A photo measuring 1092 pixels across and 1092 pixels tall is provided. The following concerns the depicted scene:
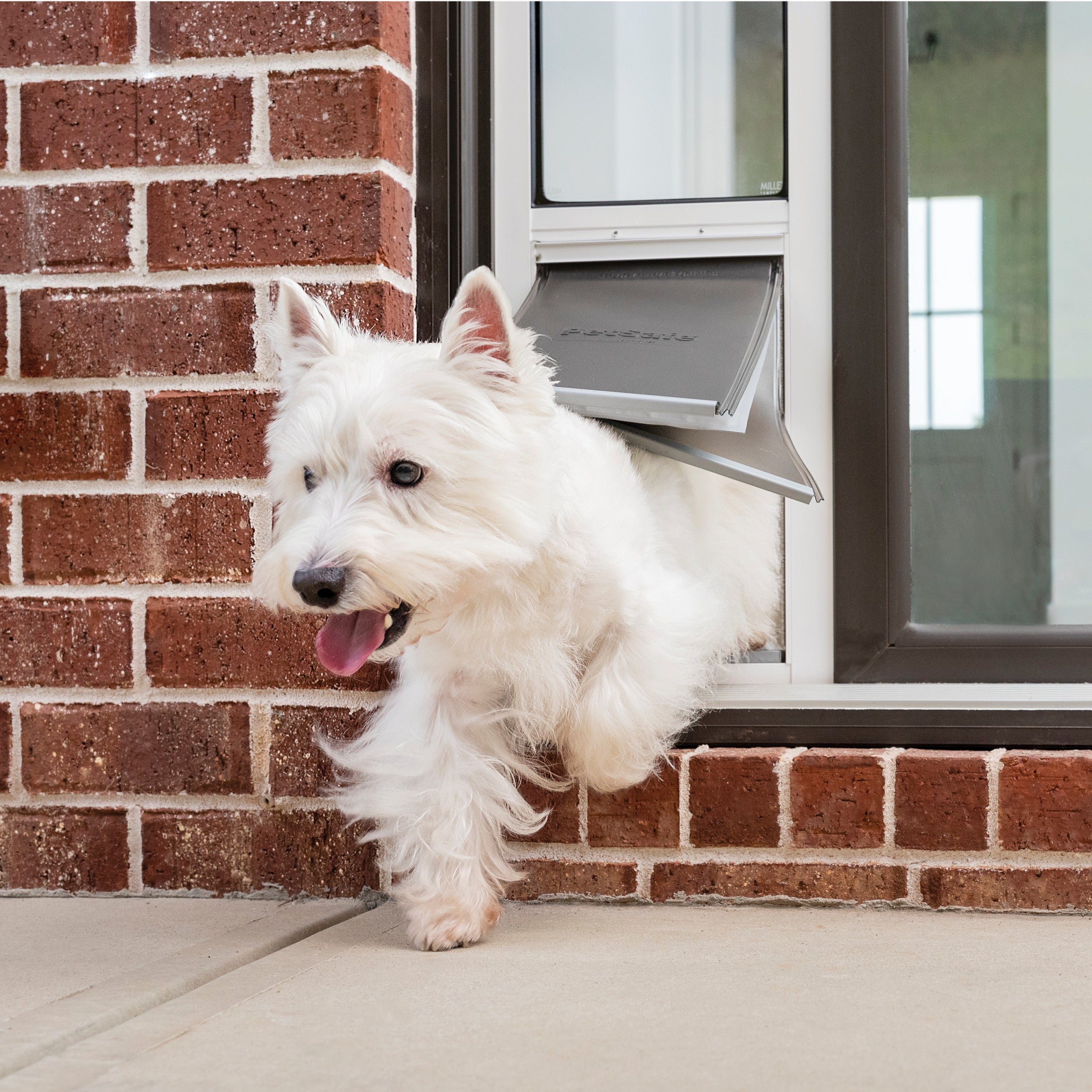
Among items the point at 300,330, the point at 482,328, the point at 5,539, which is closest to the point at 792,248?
the point at 482,328

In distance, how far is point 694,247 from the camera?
2.26 m

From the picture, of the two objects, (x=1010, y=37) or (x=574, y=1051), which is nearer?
(x=574, y=1051)

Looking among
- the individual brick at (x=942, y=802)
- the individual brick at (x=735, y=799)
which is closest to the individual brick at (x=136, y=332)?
the individual brick at (x=735, y=799)

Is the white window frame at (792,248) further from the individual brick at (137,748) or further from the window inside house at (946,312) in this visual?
the individual brick at (137,748)

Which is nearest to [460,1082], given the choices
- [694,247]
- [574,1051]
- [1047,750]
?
[574,1051]

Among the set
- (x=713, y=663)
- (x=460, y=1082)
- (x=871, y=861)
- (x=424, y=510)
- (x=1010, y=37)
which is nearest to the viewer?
(x=460, y=1082)

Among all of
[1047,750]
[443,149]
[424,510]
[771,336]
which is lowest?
[1047,750]

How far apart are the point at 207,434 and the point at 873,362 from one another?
1.20 metres

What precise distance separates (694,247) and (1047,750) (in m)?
1.10

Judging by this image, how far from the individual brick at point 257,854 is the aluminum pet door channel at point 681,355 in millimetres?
865

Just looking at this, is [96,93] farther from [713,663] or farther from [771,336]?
[713,663]

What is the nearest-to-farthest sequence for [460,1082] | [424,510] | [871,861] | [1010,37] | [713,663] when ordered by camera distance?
[460,1082] → [424,510] → [871,861] → [713,663] → [1010,37]

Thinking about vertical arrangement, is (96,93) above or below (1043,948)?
above

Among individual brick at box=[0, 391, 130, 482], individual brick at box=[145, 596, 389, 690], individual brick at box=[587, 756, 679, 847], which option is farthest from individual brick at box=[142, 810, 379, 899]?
individual brick at box=[0, 391, 130, 482]
